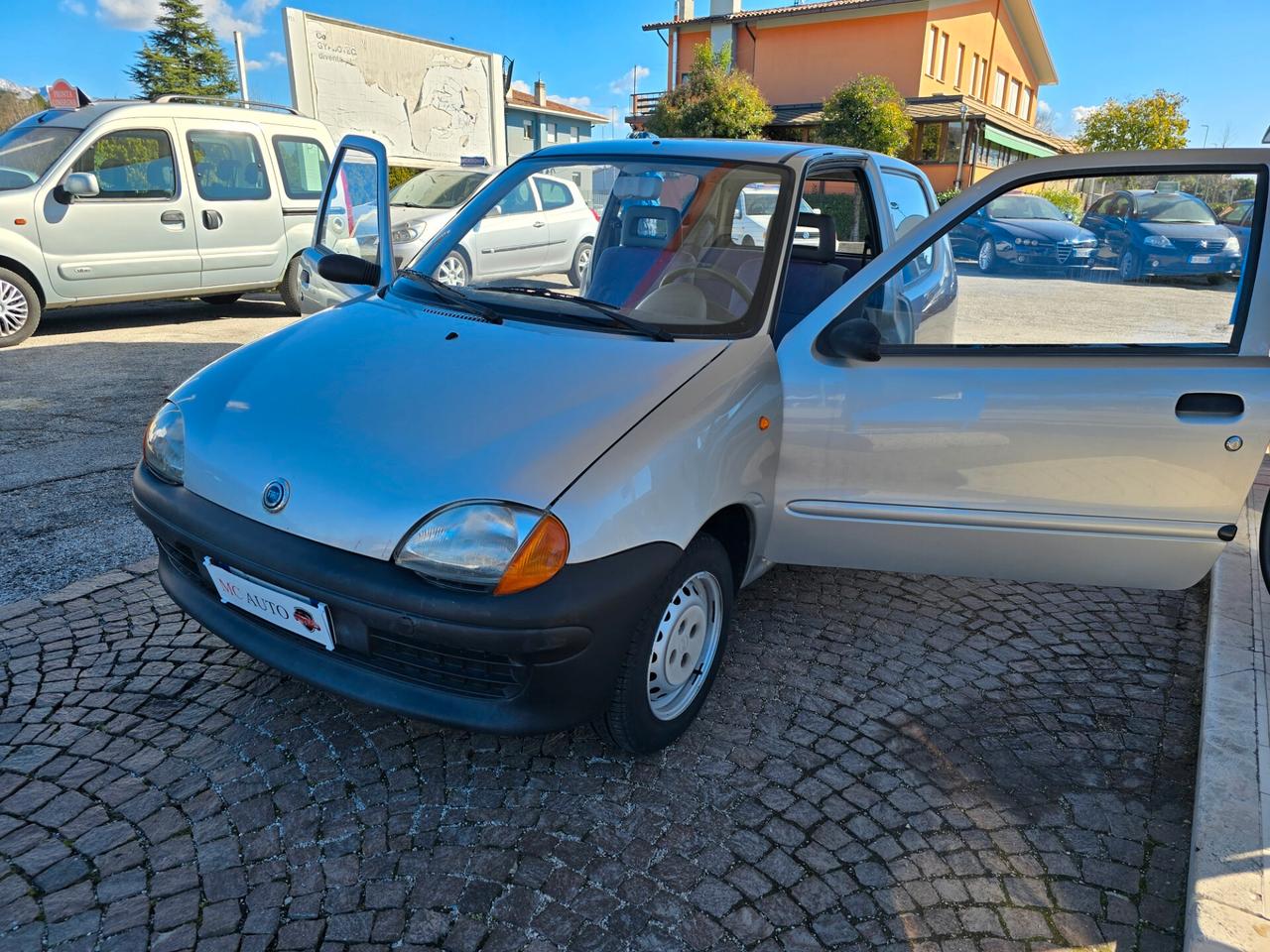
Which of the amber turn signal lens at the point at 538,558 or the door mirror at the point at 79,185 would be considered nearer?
the amber turn signal lens at the point at 538,558

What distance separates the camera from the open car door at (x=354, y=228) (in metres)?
3.77

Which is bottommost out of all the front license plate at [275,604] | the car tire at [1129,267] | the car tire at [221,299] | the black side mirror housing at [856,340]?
the car tire at [221,299]

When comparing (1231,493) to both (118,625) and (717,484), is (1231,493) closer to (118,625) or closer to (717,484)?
(717,484)

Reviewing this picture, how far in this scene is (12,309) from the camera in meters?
7.91

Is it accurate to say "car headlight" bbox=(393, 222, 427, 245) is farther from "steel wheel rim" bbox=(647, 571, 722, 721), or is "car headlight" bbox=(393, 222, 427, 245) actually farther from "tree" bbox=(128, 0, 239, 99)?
"tree" bbox=(128, 0, 239, 99)

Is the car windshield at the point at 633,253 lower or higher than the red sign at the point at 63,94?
lower

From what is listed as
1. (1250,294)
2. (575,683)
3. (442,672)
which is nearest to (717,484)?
(575,683)

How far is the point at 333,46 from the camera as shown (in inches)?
784

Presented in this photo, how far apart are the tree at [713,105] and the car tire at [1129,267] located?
2471 cm

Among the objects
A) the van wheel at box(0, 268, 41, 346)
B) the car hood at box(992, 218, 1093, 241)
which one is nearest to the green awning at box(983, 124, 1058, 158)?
the van wheel at box(0, 268, 41, 346)

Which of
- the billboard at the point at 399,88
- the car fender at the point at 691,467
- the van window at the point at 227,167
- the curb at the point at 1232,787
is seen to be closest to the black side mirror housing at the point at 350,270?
the car fender at the point at 691,467

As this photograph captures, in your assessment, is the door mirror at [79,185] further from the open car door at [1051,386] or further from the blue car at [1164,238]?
the blue car at [1164,238]

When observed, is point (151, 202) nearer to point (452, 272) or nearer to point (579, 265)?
point (452, 272)

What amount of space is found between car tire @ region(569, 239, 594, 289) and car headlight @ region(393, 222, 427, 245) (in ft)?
22.2
